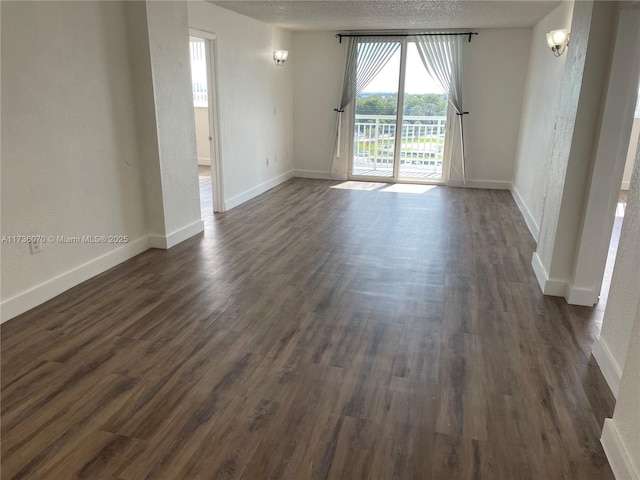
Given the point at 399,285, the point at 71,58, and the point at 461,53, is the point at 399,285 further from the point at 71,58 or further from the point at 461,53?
the point at 461,53

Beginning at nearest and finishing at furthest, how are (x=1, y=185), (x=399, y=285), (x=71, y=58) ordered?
(x=1, y=185) → (x=71, y=58) → (x=399, y=285)

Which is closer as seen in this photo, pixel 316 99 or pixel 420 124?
pixel 420 124

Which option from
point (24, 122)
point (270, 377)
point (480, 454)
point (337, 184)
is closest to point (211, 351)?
point (270, 377)

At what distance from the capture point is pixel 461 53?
693 cm

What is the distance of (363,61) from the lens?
24.2 ft

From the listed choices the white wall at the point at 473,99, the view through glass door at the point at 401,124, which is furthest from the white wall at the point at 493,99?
the view through glass door at the point at 401,124

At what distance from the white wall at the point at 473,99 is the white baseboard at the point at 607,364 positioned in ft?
16.6

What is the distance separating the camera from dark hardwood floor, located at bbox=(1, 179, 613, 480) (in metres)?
1.89

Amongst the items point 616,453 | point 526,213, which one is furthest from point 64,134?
point 526,213

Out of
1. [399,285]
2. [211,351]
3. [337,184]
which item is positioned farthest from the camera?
[337,184]

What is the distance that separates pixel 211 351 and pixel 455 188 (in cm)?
570

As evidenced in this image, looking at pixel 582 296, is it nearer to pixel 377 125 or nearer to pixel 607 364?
pixel 607 364

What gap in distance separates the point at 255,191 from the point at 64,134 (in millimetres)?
3471

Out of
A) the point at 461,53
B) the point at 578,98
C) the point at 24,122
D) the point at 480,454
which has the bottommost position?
the point at 480,454
